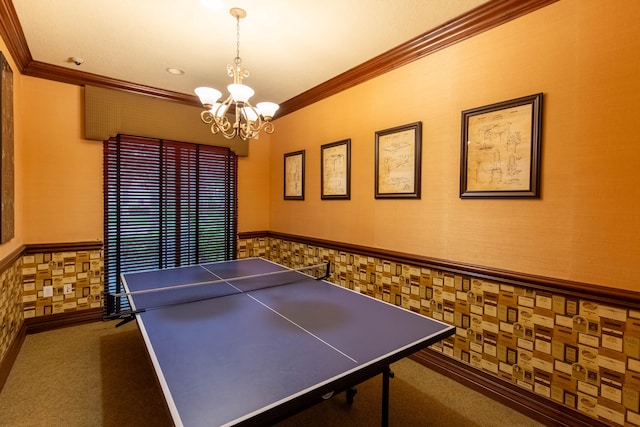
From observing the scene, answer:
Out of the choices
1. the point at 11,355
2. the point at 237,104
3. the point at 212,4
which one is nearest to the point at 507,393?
the point at 237,104

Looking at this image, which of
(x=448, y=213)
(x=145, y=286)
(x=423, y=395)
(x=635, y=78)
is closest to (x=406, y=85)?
(x=448, y=213)

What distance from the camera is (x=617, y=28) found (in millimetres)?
1677

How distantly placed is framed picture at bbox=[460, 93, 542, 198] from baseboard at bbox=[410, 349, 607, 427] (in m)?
1.32

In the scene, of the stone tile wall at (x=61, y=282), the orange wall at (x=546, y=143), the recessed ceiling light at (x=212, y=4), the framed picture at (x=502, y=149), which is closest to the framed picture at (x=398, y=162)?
the orange wall at (x=546, y=143)

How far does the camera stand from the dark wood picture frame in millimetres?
2268

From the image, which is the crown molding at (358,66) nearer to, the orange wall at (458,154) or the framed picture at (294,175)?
the orange wall at (458,154)

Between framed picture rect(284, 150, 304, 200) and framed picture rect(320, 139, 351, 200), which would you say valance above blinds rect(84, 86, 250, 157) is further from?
framed picture rect(320, 139, 351, 200)

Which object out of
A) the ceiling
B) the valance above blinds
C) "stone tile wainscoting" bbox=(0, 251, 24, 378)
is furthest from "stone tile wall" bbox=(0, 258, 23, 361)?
the ceiling

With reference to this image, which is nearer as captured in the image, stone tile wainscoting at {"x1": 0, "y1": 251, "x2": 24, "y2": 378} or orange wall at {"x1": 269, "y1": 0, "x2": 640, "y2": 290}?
orange wall at {"x1": 269, "y1": 0, "x2": 640, "y2": 290}

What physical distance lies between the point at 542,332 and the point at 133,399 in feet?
9.20

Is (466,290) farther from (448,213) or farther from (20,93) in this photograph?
(20,93)

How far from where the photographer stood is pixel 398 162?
2.81 metres

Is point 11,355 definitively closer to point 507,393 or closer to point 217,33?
point 217,33

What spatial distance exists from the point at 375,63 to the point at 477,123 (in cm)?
122
